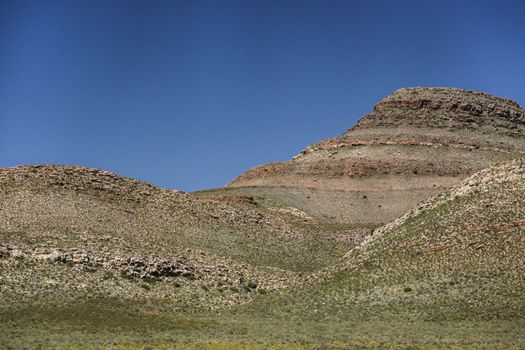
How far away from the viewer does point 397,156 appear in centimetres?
13500

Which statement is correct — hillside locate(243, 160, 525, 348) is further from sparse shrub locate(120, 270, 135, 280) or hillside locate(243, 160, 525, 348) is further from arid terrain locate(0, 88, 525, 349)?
sparse shrub locate(120, 270, 135, 280)

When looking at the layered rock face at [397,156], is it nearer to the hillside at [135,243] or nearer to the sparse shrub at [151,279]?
the hillside at [135,243]

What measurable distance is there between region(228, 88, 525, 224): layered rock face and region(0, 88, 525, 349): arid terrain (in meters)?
15.2

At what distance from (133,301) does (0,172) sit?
3275 centimetres

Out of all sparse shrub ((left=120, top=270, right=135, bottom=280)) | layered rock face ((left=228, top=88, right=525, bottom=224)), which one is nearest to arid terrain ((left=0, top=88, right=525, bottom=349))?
sparse shrub ((left=120, top=270, right=135, bottom=280))

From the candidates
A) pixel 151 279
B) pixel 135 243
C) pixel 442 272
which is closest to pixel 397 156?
pixel 135 243

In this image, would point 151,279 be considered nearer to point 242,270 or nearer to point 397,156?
point 242,270

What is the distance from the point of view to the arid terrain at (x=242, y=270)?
1791 inches

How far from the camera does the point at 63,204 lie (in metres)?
75.1

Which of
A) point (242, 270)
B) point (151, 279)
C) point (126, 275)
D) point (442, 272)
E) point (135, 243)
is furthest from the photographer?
point (242, 270)

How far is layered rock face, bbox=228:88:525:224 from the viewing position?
Result: 120 meters

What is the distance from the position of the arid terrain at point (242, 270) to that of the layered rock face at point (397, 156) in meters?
15.2

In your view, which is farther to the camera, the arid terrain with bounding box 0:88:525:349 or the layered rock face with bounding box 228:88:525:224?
the layered rock face with bounding box 228:88:525:224

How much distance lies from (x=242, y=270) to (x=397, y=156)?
235 feet
